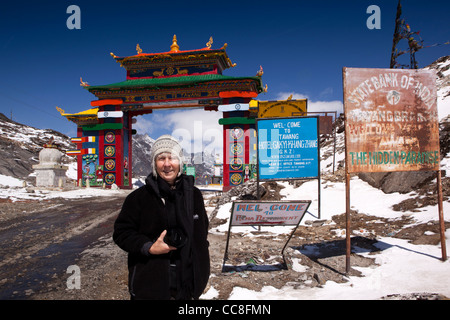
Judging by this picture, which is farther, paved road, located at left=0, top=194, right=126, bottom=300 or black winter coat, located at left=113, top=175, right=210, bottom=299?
paved road, located at left=0, top=194, right=126, bottom=300

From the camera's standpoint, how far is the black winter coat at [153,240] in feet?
A: 6.22

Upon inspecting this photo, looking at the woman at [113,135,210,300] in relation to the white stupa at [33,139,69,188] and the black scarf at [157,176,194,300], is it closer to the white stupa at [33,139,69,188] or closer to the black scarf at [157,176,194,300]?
the black scarf at [157,176,194,300]

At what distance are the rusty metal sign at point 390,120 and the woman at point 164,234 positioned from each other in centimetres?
309

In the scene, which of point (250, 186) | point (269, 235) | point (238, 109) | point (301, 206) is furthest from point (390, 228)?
point (238, 109)

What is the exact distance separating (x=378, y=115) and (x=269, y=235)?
3.50 metres

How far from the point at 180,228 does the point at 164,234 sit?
0.44 ft

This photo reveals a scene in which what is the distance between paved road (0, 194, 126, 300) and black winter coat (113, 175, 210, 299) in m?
2.39

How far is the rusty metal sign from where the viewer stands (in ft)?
13.8

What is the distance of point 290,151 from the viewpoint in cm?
699

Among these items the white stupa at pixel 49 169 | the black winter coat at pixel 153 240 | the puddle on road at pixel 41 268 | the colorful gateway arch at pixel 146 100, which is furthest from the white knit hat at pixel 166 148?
the white stupa at pixel 49 169

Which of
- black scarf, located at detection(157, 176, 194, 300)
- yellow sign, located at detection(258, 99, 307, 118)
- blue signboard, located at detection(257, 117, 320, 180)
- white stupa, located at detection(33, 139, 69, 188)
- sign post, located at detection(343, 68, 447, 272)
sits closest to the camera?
black scarf, located at detection(157, 176, 194, 300)

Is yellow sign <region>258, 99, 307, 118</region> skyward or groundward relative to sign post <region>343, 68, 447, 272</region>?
skyward

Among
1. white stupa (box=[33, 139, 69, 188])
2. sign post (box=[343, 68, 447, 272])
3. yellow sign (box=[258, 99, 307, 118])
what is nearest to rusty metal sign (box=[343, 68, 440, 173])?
sign post (box=[343, 68, 447, 272])

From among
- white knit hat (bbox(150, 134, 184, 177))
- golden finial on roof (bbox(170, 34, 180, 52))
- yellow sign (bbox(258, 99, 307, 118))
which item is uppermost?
golden finial on roof (bbox(170, 34, 180, 52))
